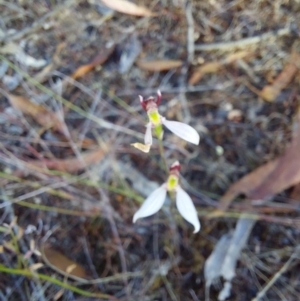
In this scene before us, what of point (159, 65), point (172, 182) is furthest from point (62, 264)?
point (159, 65)

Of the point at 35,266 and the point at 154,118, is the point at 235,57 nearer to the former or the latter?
the point at 154,118

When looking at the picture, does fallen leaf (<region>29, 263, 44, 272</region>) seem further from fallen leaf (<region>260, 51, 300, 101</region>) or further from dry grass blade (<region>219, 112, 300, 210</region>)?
fallen leaf (<region>260, 51, 300, 101</region>)

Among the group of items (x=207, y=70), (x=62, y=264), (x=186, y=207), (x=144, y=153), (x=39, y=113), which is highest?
(x=207, y=70)

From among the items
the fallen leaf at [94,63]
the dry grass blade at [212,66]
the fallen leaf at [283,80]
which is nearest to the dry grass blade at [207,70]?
the dry grass blade at [212,66]

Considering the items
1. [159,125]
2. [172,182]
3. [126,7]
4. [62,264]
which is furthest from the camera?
[126,7]

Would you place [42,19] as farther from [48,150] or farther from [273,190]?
[273,190]

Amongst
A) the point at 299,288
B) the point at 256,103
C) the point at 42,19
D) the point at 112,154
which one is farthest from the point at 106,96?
the point at 299,288
